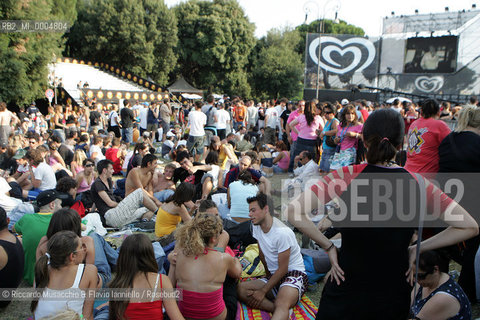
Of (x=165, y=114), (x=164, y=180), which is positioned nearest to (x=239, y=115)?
(x=165, y=114)

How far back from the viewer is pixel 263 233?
11.8ft

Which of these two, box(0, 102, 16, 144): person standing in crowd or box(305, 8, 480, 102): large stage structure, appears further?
box(305, 8, 480, 102): large stage structure

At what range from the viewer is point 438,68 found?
26.4 meters

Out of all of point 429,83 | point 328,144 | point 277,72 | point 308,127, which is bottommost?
point 328,144

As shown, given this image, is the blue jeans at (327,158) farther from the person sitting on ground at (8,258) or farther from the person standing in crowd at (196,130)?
the person sitting on ground at (8,258)

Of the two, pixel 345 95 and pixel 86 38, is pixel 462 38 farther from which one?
pixel 86 38

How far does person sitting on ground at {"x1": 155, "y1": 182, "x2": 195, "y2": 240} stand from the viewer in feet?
15.8

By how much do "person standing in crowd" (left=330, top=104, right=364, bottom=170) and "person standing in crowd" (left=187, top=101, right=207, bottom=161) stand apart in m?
4.38

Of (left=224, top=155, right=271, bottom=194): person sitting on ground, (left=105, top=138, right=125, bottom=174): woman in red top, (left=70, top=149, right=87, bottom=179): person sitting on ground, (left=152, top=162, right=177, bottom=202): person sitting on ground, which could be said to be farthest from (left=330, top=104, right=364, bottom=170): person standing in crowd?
(left=105, top=138, right=125, bottom=174): woman in red top

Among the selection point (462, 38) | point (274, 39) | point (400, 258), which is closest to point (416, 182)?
point (400, 258)

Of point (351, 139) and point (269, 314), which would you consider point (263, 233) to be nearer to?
point (269, 314)

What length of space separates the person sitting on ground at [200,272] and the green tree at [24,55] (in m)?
20.4

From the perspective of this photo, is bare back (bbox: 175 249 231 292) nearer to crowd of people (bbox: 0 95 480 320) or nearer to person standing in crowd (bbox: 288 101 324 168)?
crowd of people (bbox: 0 95 480 320)

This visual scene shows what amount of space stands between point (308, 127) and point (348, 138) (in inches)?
75.1
